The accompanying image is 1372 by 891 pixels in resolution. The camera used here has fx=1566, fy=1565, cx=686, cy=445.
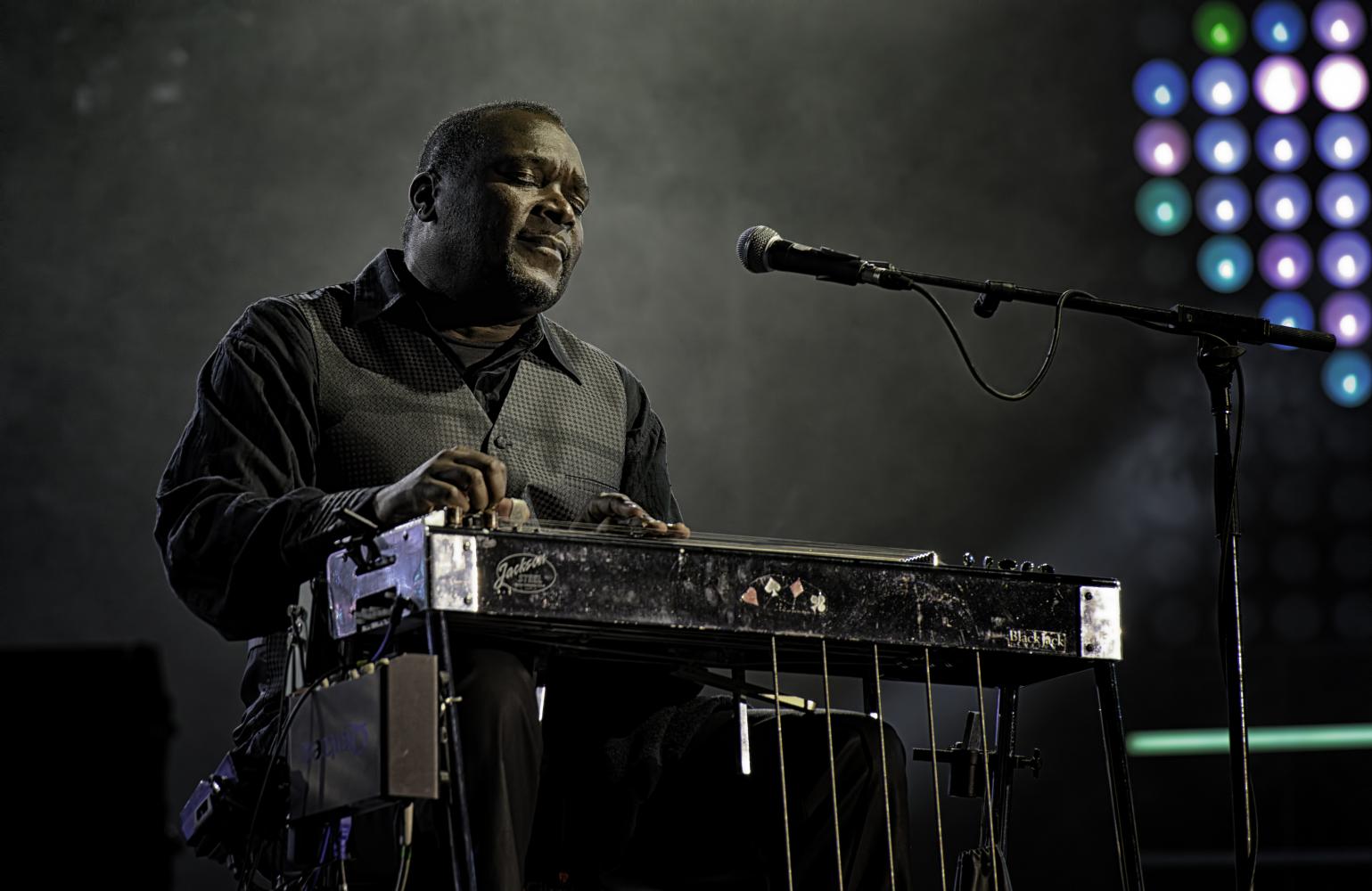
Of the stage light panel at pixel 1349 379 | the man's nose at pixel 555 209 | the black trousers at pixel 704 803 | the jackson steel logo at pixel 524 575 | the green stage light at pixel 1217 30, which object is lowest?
the black trousers at pixel 704 803

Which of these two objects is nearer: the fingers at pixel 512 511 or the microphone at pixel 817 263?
the fingers at pixel 512 511

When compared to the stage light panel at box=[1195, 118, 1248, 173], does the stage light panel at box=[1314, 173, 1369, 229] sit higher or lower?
lower

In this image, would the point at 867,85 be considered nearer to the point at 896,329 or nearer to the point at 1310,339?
the point at 896,329

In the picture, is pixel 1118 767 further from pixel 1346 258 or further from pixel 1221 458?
pixel 1346 258

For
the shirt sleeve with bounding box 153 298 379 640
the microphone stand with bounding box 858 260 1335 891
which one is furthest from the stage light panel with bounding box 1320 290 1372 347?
the shirt sleeve with bounding box 153 298 379 640

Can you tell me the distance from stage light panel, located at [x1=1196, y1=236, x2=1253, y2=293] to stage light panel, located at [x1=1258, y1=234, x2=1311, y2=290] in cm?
5

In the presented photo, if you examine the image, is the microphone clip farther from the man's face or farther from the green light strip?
the green light strip

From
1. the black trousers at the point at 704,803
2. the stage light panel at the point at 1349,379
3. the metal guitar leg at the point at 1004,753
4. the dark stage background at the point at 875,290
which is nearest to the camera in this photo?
the black trousers at the point at 704,803

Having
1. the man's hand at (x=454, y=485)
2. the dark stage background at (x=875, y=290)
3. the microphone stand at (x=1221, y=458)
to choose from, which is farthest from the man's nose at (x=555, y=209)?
the dark stage background at (x=875, y=290)

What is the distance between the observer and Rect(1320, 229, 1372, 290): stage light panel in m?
4.97

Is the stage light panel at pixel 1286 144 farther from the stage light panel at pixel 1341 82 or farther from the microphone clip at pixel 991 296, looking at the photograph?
the microphone clip at pixel 991 296

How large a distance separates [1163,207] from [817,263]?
301cm

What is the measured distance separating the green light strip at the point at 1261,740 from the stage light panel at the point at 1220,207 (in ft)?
5.22

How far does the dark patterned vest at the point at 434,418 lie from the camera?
266 centimetres
